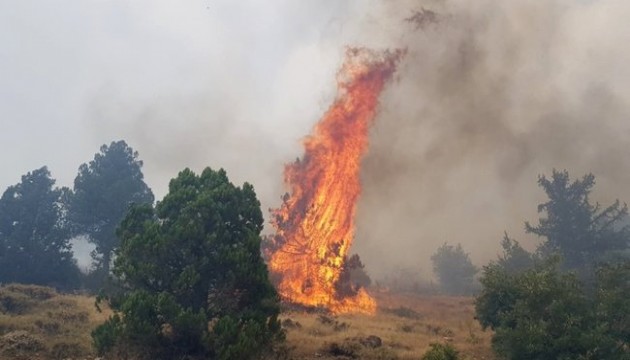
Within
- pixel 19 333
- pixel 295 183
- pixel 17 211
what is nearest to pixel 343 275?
pixel 295 183

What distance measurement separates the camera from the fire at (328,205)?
142ft

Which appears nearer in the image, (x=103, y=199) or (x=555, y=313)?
(x=555, y=313)

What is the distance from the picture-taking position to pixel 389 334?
3080cm

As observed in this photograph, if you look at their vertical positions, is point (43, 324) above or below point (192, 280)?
below

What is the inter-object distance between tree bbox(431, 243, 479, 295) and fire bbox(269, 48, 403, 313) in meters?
42.2

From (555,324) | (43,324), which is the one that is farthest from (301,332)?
(43,324)

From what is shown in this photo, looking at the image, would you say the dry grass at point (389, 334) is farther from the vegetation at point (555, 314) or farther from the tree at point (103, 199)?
the tree at point (103, 199)

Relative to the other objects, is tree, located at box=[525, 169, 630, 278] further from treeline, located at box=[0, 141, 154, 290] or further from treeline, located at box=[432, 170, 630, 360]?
treeline, located at box=[0, 141, 154, 290]

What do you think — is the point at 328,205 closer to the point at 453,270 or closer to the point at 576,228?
the point at 576,228

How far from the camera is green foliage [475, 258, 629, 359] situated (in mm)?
20766

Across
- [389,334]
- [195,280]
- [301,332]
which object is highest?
[195,280]

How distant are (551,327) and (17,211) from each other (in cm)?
5065

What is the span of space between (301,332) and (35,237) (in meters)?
33.6

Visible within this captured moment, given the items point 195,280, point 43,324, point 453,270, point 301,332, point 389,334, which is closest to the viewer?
point 195,280
